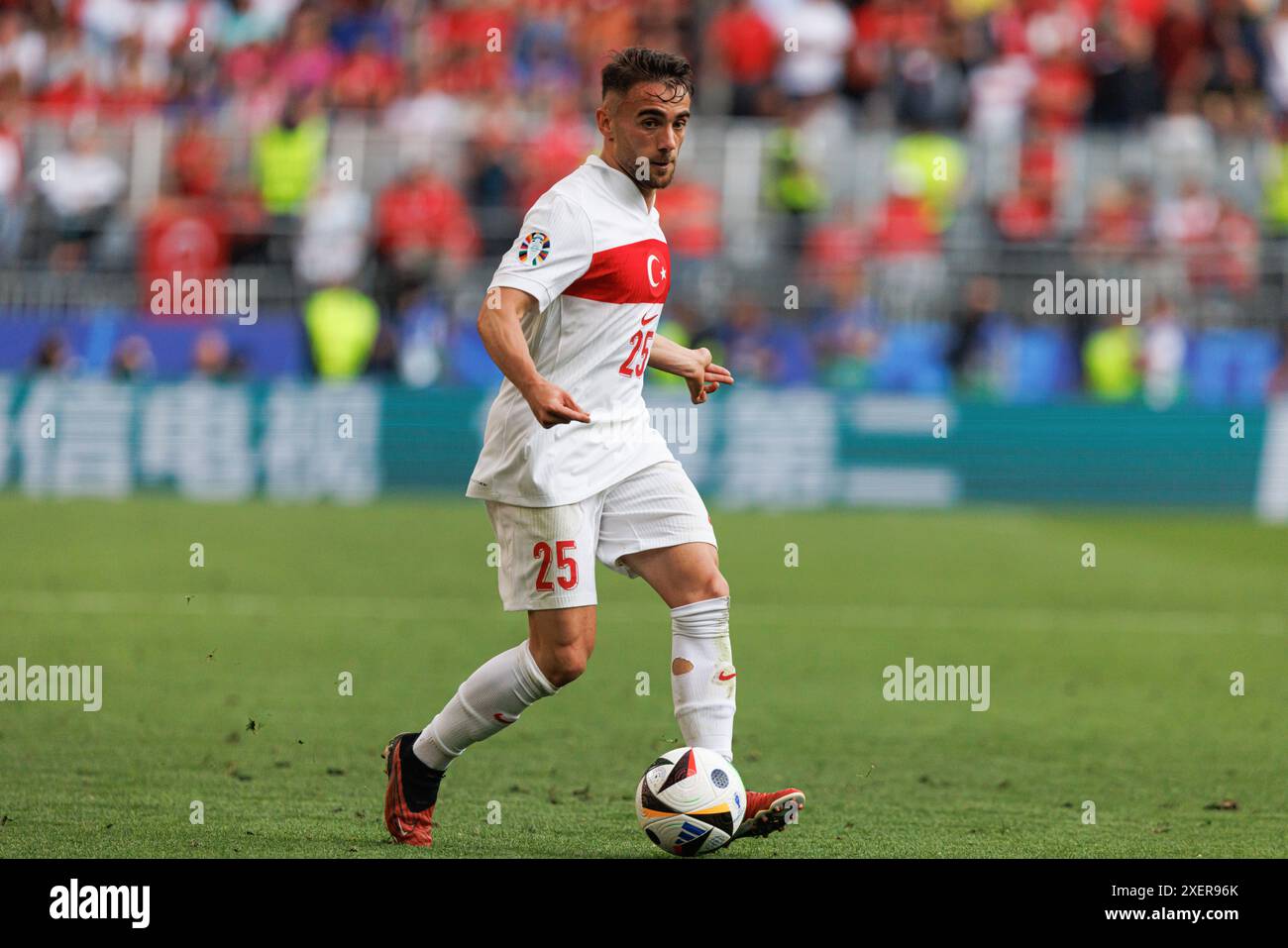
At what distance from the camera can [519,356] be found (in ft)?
18.2

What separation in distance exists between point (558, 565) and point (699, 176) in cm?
1424

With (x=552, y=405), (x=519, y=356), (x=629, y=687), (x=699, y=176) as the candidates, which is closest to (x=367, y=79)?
(x=699, y=176)

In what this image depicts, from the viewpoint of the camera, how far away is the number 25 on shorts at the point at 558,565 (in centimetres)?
586

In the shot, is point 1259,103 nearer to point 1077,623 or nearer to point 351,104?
point 351,104

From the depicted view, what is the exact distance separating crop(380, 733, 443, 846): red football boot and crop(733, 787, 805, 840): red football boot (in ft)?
3.01

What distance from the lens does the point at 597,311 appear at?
19.5 feet

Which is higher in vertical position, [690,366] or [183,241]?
[183,241]

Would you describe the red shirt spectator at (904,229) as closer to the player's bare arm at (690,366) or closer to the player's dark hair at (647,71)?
the player's bare arm at (690,366)

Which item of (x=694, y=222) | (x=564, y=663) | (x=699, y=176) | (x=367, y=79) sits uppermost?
(x=367, y=79)

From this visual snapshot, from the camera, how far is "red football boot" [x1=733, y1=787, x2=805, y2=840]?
579 centimetres

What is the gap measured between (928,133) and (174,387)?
8086mm

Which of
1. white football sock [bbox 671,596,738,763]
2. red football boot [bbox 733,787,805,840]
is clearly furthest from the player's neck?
red football boot [bbox 733,787,805,840]

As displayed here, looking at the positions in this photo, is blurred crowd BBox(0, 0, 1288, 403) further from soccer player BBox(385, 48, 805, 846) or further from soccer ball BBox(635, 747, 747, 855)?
soccer ball BBox(635, 747, 747, 855)

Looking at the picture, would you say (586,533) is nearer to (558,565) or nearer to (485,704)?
(558,565)
